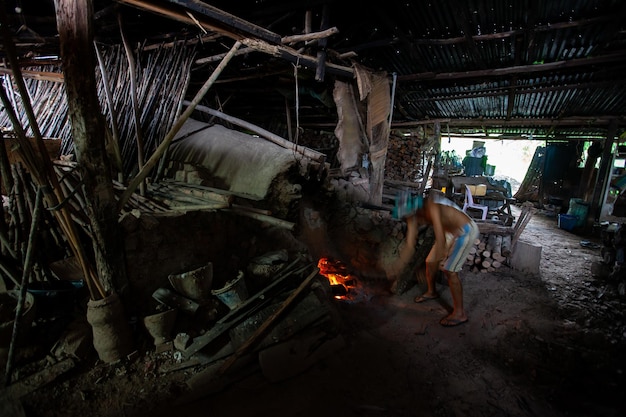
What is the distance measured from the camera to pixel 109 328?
305 centimetres

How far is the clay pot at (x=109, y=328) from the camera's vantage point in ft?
9.76

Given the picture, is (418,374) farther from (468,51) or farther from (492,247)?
(468,51)

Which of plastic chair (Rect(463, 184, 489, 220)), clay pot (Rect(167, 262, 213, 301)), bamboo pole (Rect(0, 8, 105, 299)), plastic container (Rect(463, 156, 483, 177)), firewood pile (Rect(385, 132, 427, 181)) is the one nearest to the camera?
bamboo pole (Rect(0, 8, 105, 299))

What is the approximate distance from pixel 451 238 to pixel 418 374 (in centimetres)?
239

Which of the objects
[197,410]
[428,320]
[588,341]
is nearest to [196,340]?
[197,410]

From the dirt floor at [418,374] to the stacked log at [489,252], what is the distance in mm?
1033

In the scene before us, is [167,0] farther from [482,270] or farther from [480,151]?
[480,151]

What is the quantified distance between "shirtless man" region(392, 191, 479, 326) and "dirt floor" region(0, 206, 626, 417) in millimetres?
408

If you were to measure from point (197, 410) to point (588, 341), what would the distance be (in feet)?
17.4

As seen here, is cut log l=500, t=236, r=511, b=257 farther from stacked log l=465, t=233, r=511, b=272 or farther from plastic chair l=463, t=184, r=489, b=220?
plastic chair l=463, t=184, r=489, b=220

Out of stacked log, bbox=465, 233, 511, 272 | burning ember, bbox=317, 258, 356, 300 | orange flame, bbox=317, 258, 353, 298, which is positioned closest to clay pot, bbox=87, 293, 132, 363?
burning ember, bbox=317, 258, 356, 300

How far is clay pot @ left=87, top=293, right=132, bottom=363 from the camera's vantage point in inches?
117

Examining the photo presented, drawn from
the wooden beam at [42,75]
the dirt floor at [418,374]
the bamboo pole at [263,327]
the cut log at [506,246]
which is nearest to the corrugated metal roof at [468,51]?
the wooden beam at [42,75]

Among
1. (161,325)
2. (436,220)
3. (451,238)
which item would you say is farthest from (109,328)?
(451,238)
